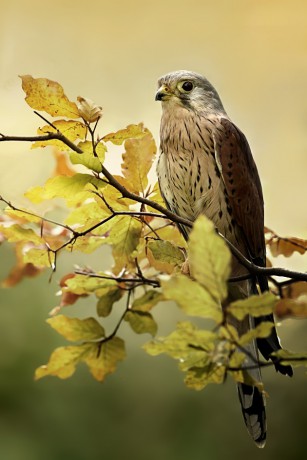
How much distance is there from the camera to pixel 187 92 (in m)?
0.99

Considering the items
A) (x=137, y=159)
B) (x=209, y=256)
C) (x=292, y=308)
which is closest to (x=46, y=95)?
(x=137, y=159)

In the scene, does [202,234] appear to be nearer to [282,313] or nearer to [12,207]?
[12,207]

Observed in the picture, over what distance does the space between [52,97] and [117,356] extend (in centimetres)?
25

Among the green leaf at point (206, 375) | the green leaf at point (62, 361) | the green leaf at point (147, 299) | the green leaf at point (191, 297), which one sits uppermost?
A: the green leaf at point (147, 299)

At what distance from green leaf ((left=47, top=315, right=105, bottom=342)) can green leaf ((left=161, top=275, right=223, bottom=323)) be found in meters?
0.18

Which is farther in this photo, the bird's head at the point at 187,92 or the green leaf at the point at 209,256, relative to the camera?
the bird's head at the point at 187,92

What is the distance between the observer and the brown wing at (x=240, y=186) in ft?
3.14

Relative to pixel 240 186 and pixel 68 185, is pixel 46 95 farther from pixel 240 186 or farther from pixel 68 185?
pixel 240 186

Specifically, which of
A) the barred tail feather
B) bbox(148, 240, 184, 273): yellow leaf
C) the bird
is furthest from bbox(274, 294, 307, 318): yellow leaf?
bbox(148, 240, 184, 273): yellow leaf

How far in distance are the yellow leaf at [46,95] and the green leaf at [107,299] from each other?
0.18m

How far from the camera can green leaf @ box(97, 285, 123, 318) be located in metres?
0.67

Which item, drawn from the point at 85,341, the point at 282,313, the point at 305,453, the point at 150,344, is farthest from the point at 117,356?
the point at 305,453

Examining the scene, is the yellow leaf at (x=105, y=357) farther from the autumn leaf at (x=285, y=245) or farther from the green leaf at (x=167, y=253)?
the autumn leaf at (x=285, y=245)

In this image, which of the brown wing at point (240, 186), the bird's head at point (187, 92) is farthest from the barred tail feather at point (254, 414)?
the bird's head at point (187, 92)
